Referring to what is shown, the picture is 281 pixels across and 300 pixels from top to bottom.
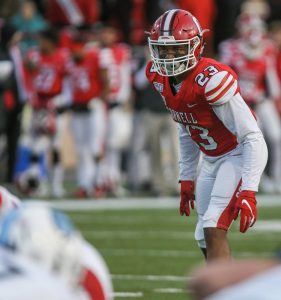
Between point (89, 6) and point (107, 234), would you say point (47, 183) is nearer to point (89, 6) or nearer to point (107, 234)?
point (89, 6)

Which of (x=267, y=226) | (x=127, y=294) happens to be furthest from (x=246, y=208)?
(x=267, y=226)

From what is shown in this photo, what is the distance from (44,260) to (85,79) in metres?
11.8

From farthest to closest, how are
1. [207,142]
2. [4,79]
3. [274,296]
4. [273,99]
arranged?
1. [273,99]
2. [4,79]
3. [207,142]
4. [274,296]

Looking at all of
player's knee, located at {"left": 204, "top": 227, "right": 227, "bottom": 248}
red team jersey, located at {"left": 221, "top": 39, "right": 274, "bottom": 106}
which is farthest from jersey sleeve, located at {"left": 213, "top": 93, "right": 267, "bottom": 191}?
red team jersey, located at {"left": 221, "top": 39, "right": 274, "bottom": 106}

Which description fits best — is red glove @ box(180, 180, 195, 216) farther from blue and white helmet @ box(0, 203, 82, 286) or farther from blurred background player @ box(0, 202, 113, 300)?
blue and white helmet @ box(0, 203, 82, 286)

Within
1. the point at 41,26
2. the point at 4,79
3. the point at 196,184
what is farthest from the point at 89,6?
the point at 196,184

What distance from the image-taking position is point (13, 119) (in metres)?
14.2

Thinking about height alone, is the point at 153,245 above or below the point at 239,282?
below

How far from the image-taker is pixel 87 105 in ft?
47.6

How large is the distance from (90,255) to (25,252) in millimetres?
233

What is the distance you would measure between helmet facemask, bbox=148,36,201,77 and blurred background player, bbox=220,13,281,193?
876cm

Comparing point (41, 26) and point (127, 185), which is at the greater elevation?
point (41, 26)

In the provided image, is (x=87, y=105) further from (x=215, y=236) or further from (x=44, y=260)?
(x=44, y=260)

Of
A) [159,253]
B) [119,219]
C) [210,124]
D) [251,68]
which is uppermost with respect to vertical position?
[210,124]
